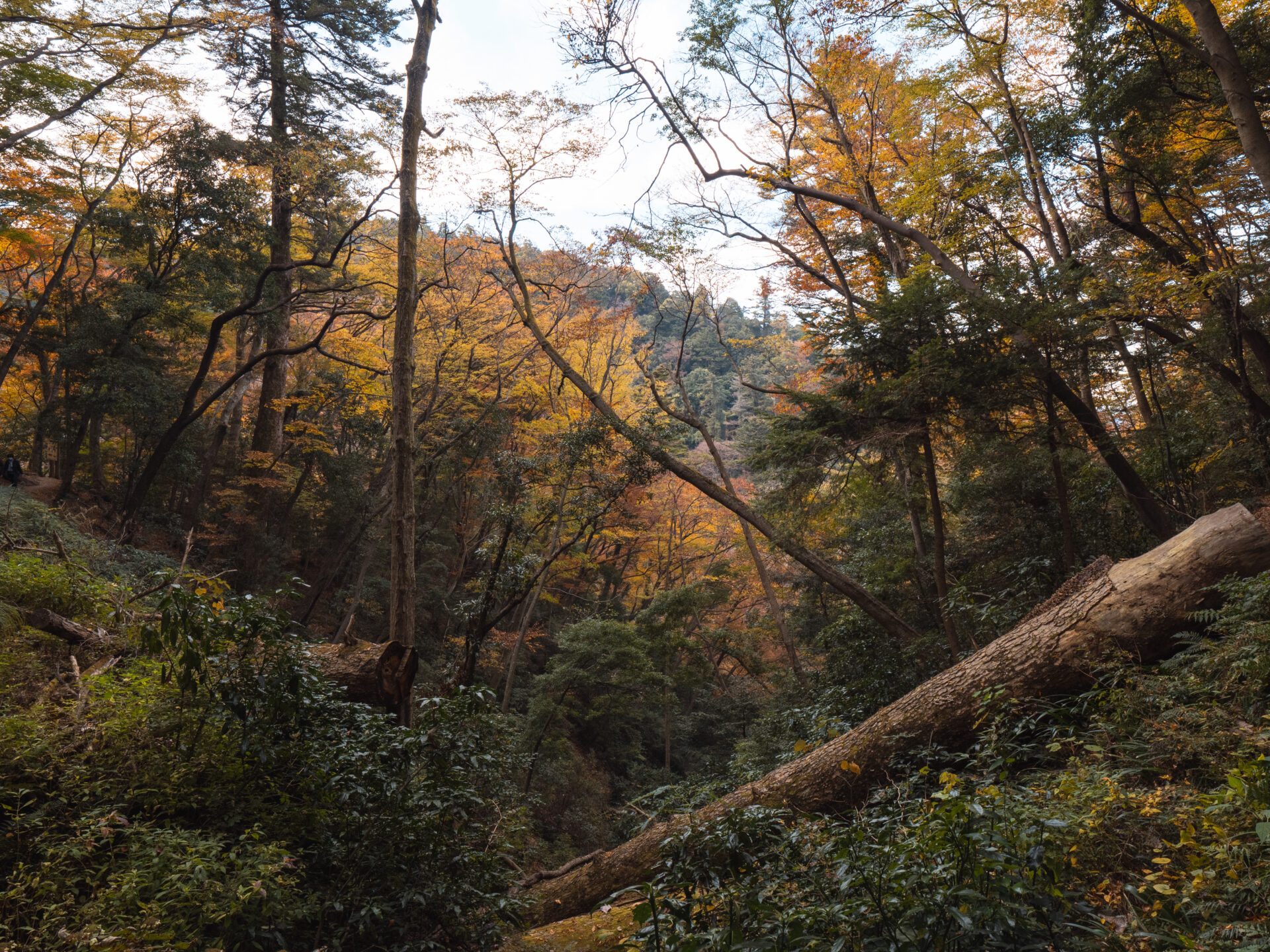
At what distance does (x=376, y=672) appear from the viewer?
5551 mm

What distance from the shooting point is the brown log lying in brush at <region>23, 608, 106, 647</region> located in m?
4.71

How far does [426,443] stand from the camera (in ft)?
49.1

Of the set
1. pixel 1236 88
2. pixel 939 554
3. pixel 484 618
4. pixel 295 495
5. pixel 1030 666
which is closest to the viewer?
pixel 1030 666

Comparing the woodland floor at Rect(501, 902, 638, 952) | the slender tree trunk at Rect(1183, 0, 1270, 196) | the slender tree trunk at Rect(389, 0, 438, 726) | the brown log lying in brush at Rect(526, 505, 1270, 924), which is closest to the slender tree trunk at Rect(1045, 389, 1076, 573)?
the brown log lying in brush at Rect(526, 505, 1270, 924)

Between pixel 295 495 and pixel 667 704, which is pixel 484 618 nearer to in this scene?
pixel 667 704

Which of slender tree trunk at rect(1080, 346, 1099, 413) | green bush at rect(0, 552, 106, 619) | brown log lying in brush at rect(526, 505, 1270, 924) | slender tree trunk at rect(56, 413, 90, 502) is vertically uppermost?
slender tree trunk at rect(56, 413, 90, 502)

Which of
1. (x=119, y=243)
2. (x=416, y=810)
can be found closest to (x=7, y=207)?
(x=119, y=243)

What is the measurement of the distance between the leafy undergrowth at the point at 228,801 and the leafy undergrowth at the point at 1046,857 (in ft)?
5.25

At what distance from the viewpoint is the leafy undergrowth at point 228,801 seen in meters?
2.62

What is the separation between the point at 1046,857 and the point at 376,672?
16.6ft

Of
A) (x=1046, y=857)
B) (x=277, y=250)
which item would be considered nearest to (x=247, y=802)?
(x=1046, y=857)

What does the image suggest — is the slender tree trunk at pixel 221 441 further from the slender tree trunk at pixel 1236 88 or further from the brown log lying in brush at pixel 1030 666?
the slender tree trunk at pixel 1236 88

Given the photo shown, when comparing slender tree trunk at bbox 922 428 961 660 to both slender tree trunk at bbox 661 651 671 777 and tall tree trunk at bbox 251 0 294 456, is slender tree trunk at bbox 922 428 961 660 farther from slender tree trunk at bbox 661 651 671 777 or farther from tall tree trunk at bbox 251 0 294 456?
tall tree trunk at bbox 251 0 294 456

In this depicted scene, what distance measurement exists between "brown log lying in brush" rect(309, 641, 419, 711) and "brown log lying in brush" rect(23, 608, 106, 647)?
5.15 feet
